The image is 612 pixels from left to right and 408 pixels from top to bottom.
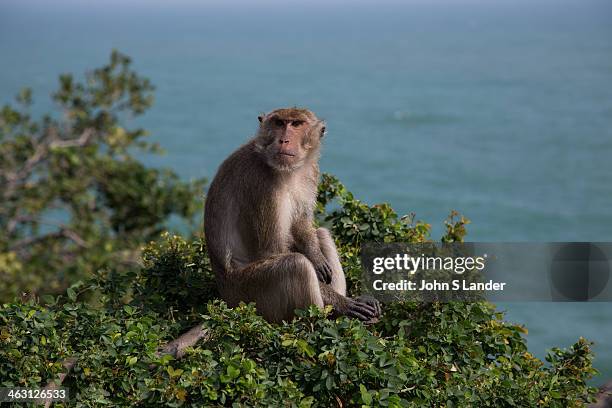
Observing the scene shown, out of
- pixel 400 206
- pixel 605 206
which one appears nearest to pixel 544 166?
pixel 605 206

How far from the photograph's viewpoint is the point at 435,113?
88.2 meters

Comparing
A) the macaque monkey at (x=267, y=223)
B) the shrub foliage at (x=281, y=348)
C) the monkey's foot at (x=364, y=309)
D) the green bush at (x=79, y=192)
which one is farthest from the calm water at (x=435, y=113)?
the macaque monkey at (x=267, y=223)

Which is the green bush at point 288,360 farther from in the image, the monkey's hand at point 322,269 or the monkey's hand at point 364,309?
the monkey's hand at point 322,269

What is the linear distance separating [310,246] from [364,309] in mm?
663

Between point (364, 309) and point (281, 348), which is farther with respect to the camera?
point (364, 309)

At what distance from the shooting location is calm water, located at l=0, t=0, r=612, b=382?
2082 inches

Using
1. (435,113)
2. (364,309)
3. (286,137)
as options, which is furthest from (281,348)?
(435,113)

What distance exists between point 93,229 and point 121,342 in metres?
9.36

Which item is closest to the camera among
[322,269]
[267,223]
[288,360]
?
[288,360]

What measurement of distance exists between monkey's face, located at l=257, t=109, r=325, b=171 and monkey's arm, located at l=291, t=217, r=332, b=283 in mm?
513

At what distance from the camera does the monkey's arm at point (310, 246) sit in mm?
7465

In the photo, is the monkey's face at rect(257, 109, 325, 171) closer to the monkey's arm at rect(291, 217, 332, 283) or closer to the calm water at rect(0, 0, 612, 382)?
the monkey's arm at rect(291, 217, 332, 283)

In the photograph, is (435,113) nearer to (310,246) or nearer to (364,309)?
(310,246)

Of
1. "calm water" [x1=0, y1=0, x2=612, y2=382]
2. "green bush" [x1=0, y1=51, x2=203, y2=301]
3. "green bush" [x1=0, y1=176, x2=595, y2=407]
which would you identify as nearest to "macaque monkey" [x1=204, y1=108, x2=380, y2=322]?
"green bush" [x1=0, y1=176, x2=595, y2=407]
